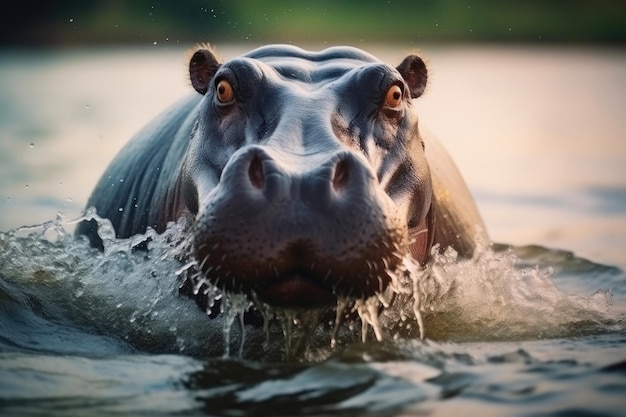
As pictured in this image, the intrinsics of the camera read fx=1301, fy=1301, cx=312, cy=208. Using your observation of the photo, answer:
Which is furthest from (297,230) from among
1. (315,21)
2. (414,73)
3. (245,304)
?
(315,21)

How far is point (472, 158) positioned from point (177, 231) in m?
10.5

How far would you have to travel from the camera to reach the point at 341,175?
228 inches

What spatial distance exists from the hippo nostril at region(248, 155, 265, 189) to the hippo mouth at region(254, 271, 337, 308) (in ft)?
1.40

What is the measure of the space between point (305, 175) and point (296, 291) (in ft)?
1.68

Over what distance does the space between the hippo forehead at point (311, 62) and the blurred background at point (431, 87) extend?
528mm

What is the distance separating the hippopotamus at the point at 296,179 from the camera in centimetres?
562

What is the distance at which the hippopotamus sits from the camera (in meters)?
5.62

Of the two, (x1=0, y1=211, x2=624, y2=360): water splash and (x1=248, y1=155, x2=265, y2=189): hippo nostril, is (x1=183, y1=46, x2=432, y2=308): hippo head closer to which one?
(x1=248, y1=155, x2=265, y2=189): hippo nostril

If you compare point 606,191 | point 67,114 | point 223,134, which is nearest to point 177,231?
point 223,134

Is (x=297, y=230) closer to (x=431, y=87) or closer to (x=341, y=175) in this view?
(x=341, y=175)

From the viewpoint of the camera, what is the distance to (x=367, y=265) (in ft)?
19.0

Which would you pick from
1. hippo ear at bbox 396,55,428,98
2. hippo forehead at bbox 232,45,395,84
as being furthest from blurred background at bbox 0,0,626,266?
hippo forehead at bbox 232,45,395,84

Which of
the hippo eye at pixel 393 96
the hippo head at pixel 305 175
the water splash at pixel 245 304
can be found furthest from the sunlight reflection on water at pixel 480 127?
the water splash at pixel 245 304

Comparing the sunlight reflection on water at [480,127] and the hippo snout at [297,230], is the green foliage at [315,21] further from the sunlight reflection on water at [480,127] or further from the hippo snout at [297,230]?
the hippo snout at [297,230]
